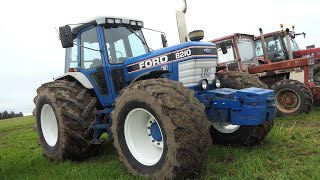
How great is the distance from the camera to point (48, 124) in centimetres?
688

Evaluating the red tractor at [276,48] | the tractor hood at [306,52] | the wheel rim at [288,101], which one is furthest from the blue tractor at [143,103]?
the tractor hood at [306,52]

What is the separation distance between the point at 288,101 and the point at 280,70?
1.20 metres

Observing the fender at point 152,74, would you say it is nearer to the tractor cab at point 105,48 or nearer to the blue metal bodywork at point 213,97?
the blue metal bodywork at point 213,97

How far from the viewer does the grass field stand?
437cm

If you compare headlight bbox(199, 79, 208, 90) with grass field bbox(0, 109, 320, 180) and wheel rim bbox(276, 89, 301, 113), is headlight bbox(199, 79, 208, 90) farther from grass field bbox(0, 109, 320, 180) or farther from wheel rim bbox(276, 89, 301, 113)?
wheel rim bbox(276, 89, 301, 113)

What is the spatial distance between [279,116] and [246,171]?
5946 mm

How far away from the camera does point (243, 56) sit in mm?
11547

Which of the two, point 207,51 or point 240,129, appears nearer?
point 207,51

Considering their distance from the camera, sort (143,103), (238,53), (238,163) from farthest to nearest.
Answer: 1. (238,53)
2. (238,163)
3. (143,103)

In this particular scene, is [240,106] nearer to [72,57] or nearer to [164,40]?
[164,40]

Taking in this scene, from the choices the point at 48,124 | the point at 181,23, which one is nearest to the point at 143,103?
the point at 181,23

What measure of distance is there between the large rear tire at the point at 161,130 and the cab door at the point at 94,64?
4.36 ft

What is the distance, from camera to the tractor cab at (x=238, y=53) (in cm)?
1105

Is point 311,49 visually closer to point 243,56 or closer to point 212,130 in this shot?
point 243,56
